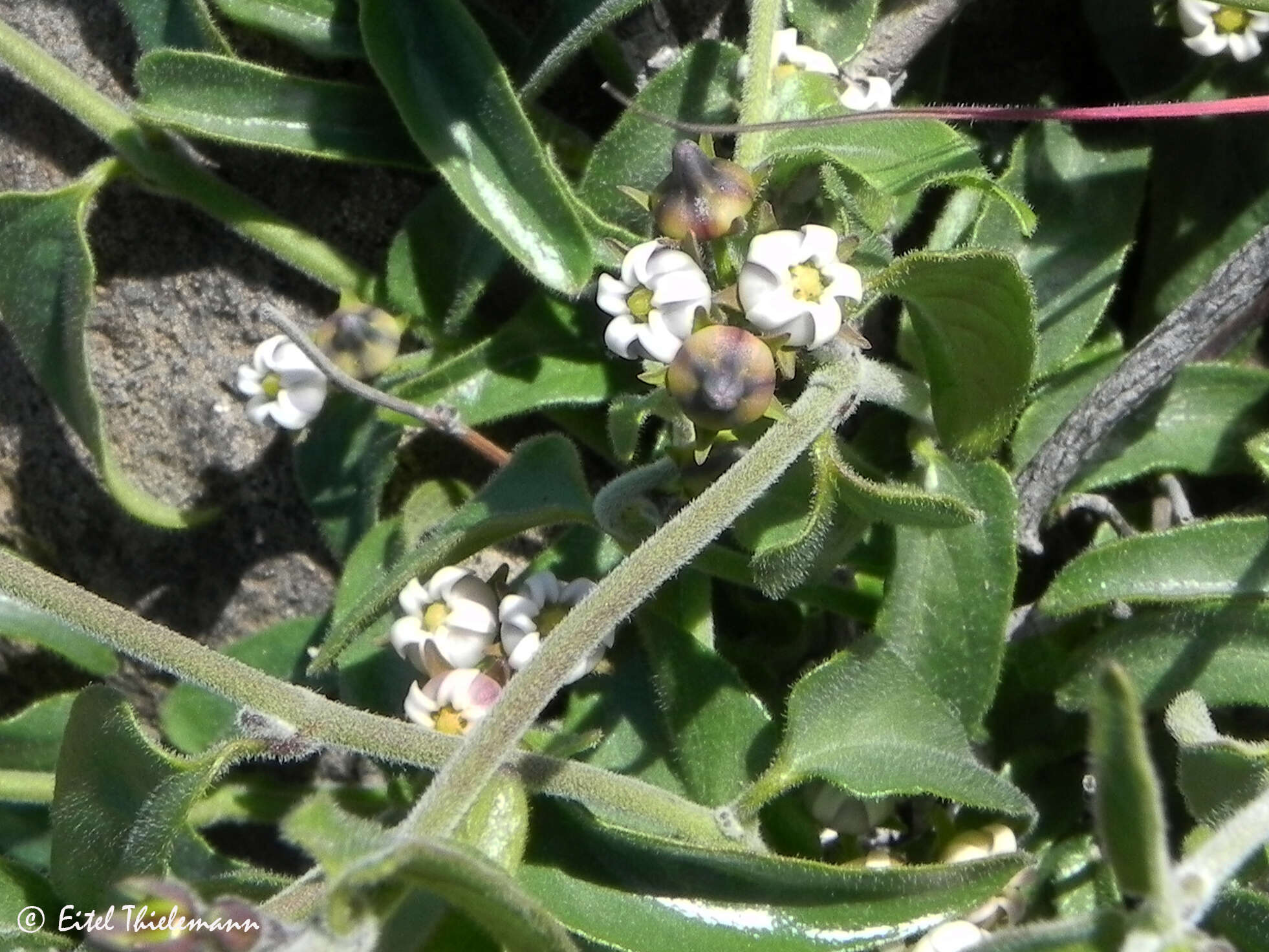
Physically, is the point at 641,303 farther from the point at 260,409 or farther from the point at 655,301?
the point at 260,409

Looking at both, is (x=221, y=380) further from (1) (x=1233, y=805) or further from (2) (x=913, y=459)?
(1) (x=1233, y=805)

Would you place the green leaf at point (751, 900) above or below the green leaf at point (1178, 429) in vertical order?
below

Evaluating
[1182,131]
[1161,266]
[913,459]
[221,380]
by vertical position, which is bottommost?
[221,380]

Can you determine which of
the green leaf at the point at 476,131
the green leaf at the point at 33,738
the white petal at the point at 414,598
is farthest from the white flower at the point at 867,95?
the green leaf at the point at 33,738

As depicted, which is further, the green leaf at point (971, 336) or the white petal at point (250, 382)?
the white petal at point (250, 382)

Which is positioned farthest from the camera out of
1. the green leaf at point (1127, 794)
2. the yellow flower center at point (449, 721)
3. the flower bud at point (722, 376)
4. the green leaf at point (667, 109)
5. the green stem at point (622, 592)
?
the green leaf at point (667, 109)

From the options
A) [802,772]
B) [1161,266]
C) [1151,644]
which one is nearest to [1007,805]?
[802,772]

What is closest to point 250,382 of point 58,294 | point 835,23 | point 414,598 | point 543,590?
point 58,294

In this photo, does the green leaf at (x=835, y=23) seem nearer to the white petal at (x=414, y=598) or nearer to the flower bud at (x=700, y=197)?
the flower bud at (x=700, y=197)
